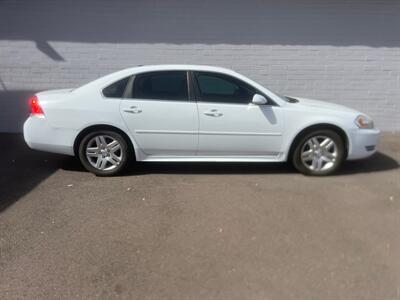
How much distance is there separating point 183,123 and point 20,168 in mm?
2505

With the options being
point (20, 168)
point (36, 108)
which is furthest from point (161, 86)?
point (20, 168)

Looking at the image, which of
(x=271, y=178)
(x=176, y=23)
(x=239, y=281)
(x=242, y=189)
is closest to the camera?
(x=239, y=281)

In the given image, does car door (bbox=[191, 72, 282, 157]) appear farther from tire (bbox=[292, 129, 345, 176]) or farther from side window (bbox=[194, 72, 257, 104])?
tire (bbox=[292, 129, 345, 176])

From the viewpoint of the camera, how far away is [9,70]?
25.5 feet

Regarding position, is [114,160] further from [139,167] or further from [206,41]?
[206,41]

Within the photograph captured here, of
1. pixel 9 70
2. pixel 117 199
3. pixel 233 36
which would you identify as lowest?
pixel 117 199

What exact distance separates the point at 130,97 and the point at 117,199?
1.39 metres

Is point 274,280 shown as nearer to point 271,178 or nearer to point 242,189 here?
point 242,189

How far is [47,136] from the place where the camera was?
5445mm

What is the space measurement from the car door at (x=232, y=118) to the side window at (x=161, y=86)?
176mm

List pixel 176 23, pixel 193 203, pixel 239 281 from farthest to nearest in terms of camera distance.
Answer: pixel 176 23
pixel 193 203
pixel 239 281

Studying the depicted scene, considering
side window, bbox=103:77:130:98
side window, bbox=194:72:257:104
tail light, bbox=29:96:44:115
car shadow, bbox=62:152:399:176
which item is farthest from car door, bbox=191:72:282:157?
tail light, bbox=29:96:44:115

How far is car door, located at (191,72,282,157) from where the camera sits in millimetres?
5363

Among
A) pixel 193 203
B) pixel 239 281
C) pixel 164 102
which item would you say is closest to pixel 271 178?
pixel 193 203
